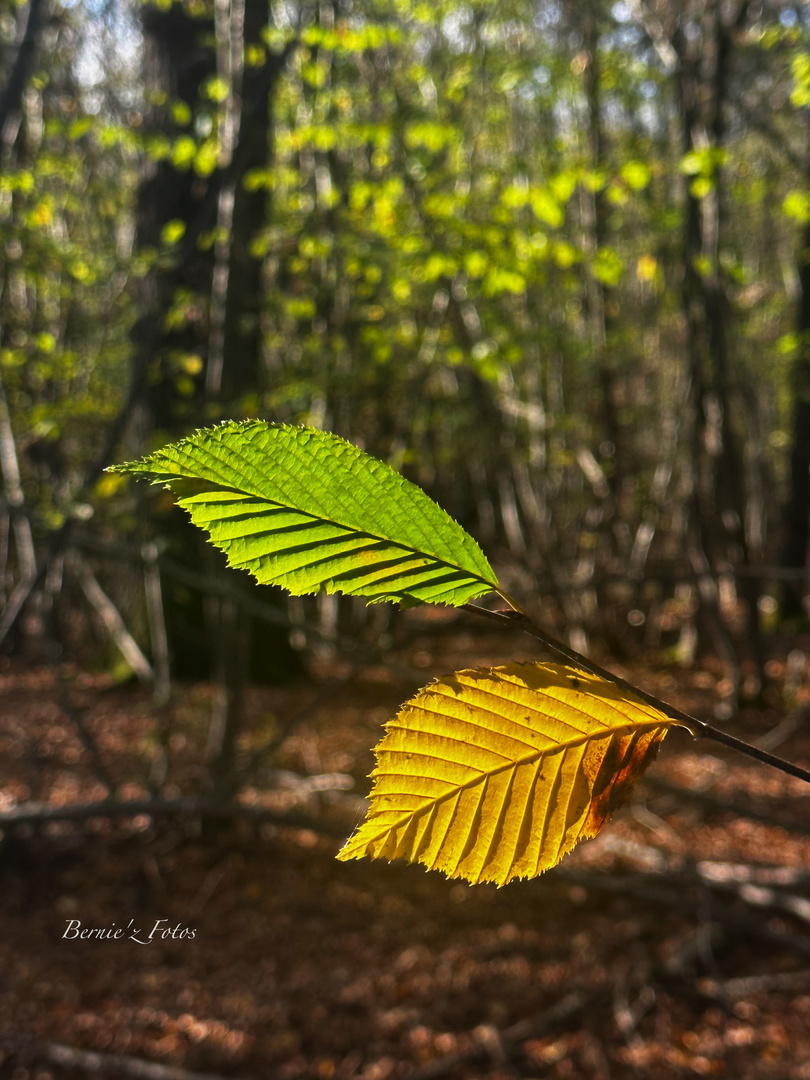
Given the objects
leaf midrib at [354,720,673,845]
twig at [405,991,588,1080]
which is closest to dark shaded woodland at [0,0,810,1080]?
twig at [405,991,588,1080]

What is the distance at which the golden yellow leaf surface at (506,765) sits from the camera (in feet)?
1.38

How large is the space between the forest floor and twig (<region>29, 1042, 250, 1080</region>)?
11 millimetres

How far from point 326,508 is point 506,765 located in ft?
0.61

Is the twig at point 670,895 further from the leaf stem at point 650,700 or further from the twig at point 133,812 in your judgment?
the leaf stem at point 650,700

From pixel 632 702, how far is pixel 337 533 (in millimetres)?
198

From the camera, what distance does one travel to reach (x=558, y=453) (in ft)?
23.1

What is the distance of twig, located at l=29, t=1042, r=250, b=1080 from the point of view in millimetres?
2662

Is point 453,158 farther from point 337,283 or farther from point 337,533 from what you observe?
point 337,533

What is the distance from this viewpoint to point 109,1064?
269cm
